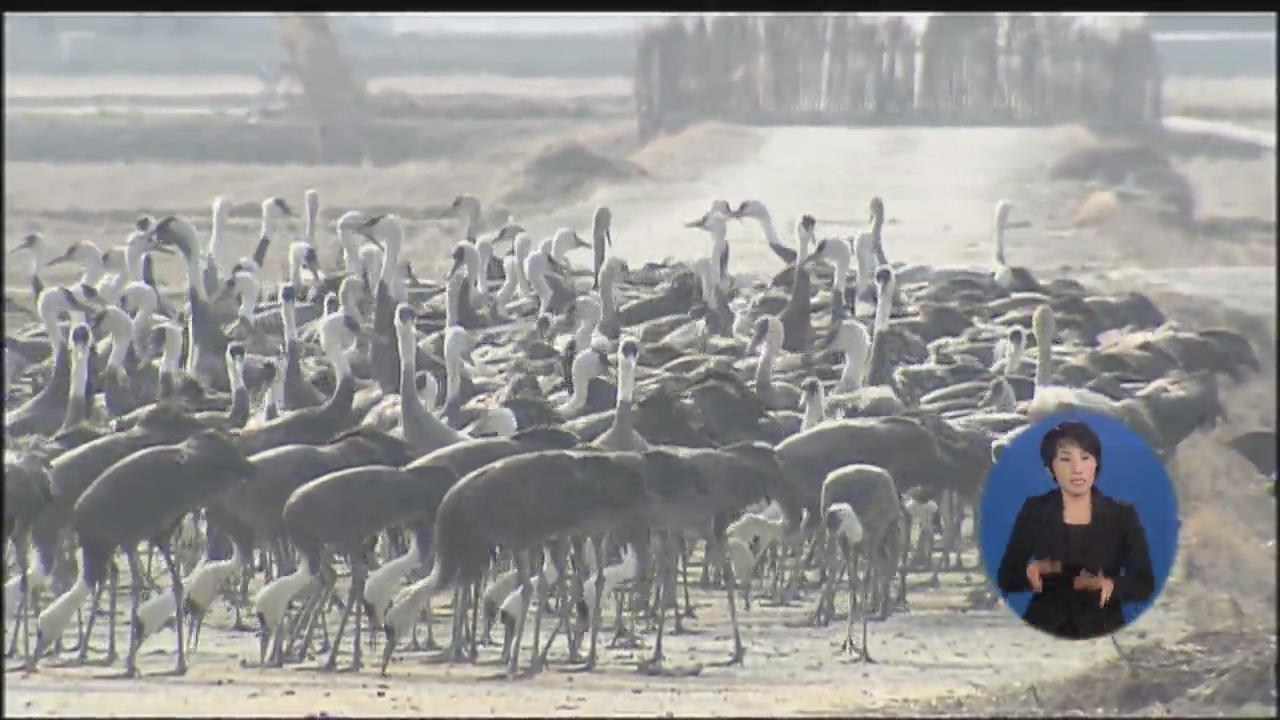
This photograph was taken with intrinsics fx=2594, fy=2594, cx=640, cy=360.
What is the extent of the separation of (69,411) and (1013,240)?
895cm

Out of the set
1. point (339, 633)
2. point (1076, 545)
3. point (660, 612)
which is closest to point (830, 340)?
point (660, 612)

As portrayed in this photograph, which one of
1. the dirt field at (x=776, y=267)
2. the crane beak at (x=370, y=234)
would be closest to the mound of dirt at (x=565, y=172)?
the dirt field at (x=776, y=267)

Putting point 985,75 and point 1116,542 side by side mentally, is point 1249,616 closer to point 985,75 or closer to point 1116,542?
point 1116,542

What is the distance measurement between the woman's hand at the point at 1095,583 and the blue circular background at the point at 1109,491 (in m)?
0.16

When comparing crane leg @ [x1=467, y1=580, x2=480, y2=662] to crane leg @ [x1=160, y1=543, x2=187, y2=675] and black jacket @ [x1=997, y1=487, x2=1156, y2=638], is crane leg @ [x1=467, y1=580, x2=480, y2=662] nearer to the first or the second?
crane leg @ [x1=160, y1=543, x2=187, y2=675]

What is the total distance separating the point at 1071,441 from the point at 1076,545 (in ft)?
1.44

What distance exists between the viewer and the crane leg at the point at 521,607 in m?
8.88

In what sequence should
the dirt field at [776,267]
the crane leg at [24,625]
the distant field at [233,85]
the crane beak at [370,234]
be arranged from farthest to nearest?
1. the distant field at [233,85]
2. the crane beak at [370,234]
3. the crane leg at [24,625]
4. the dirt field at [776,267]

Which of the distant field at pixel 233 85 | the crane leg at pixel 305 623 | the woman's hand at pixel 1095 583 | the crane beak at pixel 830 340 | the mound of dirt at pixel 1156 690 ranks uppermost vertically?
the distant field at pixel 233 85

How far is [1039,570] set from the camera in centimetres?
798

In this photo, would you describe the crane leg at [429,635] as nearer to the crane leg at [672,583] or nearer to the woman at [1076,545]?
the crane leg at [672,583]

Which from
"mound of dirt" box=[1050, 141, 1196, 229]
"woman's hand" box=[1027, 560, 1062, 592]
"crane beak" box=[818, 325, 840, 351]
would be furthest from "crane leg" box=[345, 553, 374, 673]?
"mound of dirt" box=[1050, 141, 1196, 229]

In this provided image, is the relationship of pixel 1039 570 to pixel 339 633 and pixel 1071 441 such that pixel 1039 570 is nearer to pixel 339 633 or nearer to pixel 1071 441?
pixel 1071 441

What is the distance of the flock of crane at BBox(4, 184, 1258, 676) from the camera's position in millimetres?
8945
